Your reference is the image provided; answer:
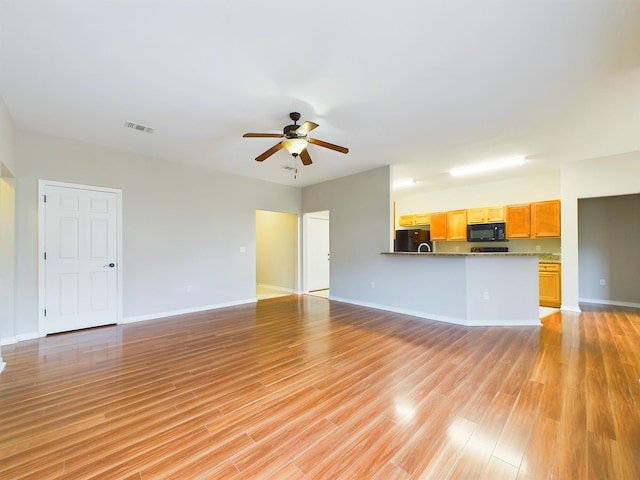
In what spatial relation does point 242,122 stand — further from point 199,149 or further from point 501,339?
point 501,339

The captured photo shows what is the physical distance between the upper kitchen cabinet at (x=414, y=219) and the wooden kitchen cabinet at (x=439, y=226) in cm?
18

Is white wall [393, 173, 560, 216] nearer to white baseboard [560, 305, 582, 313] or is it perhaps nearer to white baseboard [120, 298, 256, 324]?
white baseboard [560, 305, 582, 313]

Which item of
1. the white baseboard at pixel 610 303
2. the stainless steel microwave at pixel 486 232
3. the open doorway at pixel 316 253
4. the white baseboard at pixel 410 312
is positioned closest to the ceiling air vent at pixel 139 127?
the open doorway at pixel 316 253

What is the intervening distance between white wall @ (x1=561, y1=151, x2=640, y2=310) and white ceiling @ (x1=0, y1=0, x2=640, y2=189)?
0.70 m

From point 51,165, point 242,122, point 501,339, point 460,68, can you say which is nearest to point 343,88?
point 460,68

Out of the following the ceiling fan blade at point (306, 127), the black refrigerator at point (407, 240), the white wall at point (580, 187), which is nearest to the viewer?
the ceiling fan blade at point (306, 127)

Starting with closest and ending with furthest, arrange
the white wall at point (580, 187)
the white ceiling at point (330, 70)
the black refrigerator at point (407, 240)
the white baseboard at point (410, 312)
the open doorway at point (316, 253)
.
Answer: the white ceiling at point (330, 70) → the white baseboard at point (410, 312) → the white wall at point (580, 187) → the black refrigerator at point (407, 240) → the open doorway at point (316, 253)

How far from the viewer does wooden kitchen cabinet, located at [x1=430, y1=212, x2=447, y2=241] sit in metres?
6.98

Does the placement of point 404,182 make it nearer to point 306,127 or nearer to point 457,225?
point 457,225

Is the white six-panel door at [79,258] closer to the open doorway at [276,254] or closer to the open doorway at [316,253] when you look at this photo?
the open doorway at [276,254]

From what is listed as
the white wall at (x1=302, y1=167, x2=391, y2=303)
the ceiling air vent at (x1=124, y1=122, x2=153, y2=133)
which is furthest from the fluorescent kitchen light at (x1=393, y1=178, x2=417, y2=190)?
the ceiling air vent at (x1=124, y1=122, x2=153, y2=133)

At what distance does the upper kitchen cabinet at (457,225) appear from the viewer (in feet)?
21.8

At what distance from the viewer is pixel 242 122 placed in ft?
10.6

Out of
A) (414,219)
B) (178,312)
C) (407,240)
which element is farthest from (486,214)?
(178,312)
